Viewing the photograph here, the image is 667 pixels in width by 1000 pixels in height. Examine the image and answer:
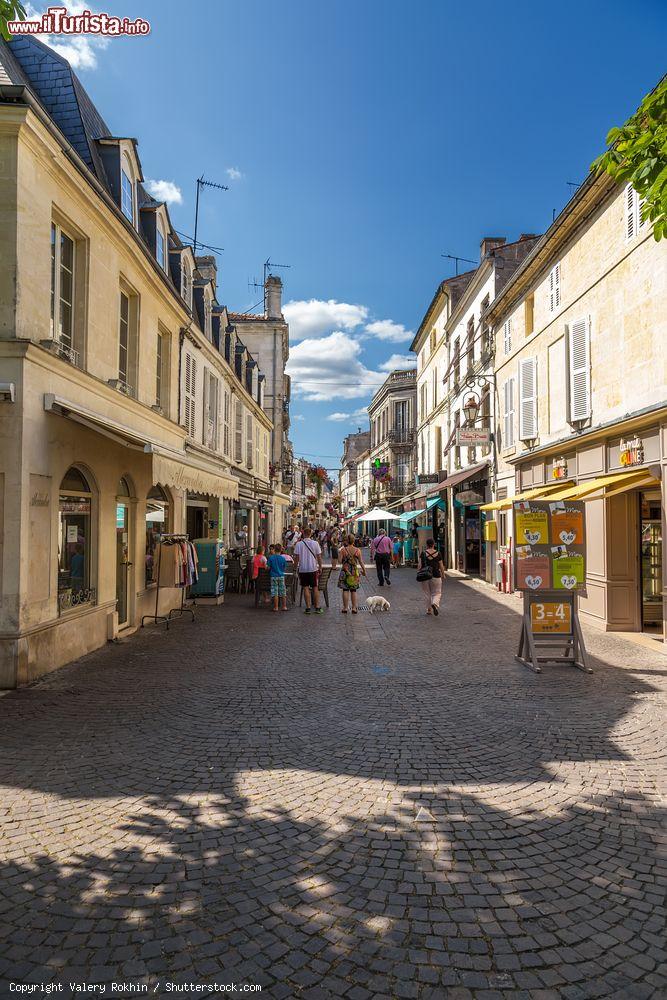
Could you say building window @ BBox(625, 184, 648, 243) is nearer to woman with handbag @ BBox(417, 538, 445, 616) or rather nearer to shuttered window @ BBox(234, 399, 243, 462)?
woman with handbag @ BBox(417, 538, 445, 616)

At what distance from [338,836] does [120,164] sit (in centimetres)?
1129

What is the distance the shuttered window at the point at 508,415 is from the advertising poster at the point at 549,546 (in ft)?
30.1

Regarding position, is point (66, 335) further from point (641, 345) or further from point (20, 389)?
point (641, 345)

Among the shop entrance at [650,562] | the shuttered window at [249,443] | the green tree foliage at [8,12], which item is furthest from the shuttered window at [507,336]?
the green tree foliage at [8,12]

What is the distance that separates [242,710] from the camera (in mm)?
5973

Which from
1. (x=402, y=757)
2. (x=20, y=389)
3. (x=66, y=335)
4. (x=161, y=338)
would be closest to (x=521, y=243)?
(x=161, y=338)

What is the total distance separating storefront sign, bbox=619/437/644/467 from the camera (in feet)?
31.7

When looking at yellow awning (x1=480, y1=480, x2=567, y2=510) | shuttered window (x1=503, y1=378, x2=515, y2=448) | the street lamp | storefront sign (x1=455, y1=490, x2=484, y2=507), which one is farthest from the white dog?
the street lamp

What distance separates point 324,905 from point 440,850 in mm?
843

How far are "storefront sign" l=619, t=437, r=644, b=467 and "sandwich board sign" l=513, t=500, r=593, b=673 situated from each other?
2489 mm

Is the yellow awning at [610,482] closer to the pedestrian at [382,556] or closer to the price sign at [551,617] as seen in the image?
the price sign at [551,617]

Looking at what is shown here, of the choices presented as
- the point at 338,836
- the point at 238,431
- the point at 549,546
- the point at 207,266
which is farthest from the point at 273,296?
the point at 338,836

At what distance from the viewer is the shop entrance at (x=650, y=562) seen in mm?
10391

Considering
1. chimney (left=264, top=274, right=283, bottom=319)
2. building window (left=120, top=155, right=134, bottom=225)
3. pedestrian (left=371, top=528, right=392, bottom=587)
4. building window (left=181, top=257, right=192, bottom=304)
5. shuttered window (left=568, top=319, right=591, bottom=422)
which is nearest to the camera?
building window (left=120, top=155, right=134, bottom=225)
